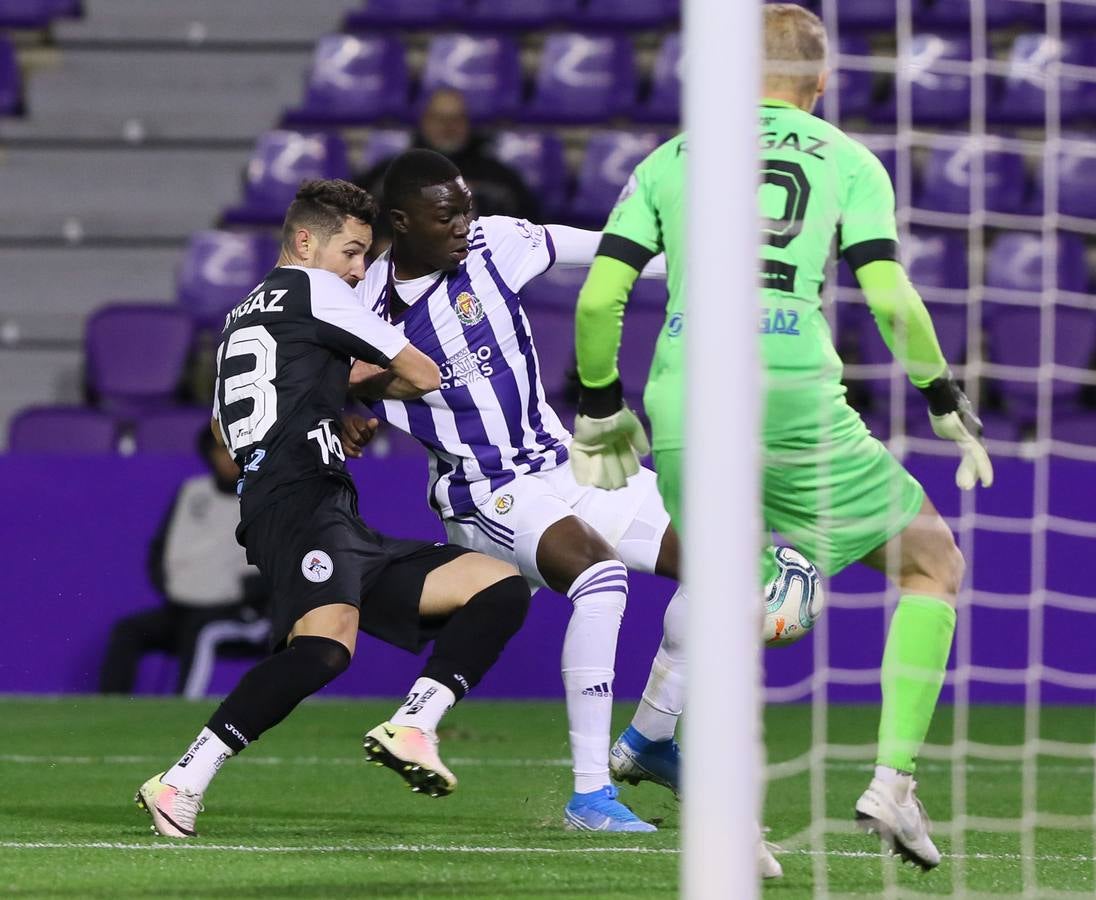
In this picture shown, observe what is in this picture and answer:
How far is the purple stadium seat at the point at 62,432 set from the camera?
9914 millimetres

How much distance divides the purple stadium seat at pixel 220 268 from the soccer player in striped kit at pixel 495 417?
568 cm

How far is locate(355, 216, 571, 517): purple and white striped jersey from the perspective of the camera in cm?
534

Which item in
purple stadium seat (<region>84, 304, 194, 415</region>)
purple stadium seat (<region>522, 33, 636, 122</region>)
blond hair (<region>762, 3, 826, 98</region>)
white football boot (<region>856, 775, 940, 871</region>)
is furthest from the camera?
purple stadium seat (<region>522, 33, 636, 122</region>)

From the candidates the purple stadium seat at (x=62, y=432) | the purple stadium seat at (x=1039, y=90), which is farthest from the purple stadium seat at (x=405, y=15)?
the purple stadium seat at (x=62, y=432)

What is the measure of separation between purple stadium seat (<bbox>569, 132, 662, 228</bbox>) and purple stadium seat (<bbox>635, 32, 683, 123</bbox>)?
46cm

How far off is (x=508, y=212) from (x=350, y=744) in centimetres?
357

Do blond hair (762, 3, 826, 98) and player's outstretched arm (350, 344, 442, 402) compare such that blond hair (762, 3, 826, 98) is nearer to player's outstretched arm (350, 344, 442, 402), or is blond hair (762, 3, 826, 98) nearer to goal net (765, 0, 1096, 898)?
goal net (765, 0, 1096, 898)

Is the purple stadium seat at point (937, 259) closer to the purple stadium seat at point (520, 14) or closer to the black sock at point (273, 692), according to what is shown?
the purple stadium seat at point (520, 14)

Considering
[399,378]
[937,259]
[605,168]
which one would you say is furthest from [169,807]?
[605,168]

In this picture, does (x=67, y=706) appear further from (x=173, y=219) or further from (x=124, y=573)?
(x=173, y=219)

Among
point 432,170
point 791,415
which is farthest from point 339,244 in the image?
point 791,415

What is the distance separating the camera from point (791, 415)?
405 centimetres

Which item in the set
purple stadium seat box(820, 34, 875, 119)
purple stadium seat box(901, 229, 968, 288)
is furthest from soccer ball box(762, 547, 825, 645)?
purple stadium seat box(820, 34, 875, 119)

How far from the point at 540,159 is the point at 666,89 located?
1.06 m
